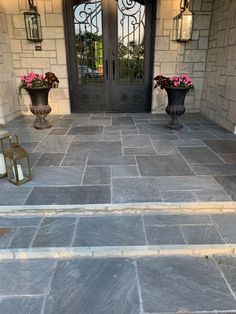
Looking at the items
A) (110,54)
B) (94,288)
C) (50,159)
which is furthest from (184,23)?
(94,288)

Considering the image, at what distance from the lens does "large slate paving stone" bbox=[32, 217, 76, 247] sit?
1.52 meters

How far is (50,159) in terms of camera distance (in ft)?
8.63

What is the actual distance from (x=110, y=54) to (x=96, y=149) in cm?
236

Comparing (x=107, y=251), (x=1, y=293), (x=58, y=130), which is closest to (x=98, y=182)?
(x=107, y=251)

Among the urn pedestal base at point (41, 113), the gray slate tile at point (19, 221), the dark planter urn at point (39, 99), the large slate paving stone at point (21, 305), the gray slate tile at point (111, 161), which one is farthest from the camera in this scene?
the urn pedestal base at point (41, 113)

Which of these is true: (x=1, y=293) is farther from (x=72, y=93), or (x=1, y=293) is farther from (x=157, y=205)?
(x=72, y=93)

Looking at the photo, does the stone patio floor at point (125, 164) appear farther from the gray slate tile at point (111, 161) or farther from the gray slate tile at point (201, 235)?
the gray slate tile at point (201, 235)

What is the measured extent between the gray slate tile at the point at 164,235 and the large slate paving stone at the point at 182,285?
0.32ft

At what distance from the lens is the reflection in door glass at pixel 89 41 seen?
420 cm

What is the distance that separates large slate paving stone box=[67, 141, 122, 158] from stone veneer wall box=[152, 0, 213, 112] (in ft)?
6.52

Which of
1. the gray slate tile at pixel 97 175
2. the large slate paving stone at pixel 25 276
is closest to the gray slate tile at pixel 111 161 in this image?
the gray slate tile at pixel 97 175

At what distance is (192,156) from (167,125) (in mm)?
1188

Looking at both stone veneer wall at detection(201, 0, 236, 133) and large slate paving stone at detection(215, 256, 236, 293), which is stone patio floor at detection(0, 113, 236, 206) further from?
large slate paving stone at detection(215, 256, 236, 293)

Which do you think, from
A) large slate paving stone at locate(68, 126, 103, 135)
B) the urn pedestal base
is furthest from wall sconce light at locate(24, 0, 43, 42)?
large slate paving stone at locate(68, 126, 103, 135)
